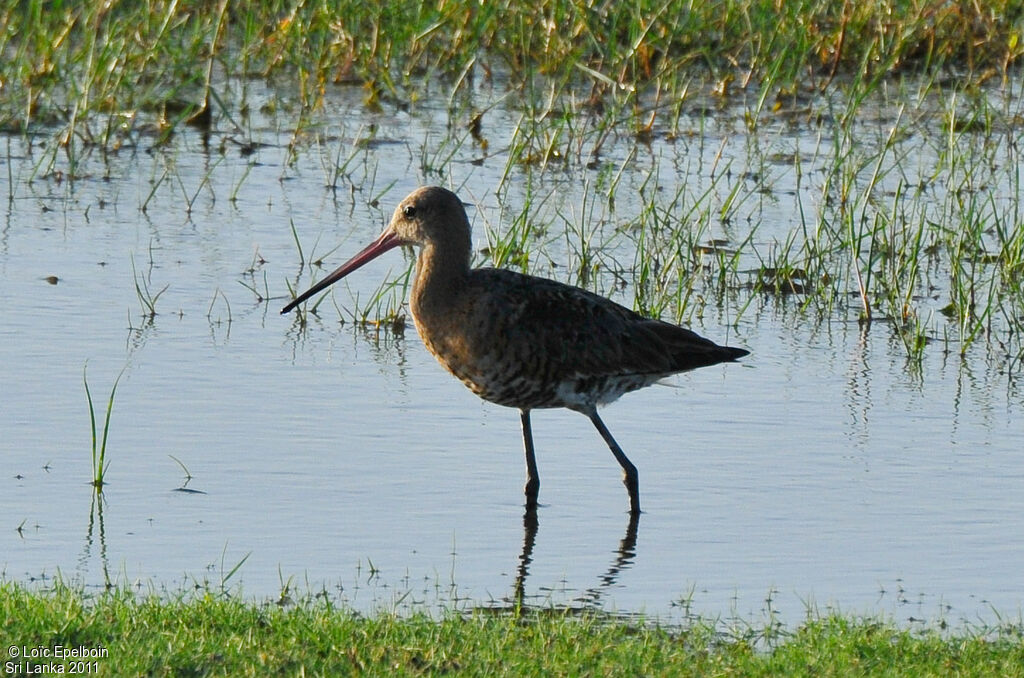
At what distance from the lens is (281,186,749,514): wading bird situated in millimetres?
7363

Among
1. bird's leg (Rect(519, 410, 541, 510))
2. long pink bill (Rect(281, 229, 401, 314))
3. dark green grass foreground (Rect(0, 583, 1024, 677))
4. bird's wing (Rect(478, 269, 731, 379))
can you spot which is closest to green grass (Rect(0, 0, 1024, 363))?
long pink bill (Rect(281, 229, 401, 314))

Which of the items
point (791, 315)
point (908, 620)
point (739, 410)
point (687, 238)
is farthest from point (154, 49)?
point (908, 620)

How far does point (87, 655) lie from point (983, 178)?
8529mm

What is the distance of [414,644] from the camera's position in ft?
17.5

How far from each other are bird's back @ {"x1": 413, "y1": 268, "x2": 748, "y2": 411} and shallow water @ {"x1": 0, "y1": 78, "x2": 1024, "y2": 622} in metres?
0.37

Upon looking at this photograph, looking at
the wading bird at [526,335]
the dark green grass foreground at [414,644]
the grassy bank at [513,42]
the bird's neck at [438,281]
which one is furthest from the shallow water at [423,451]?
the grassy bank at [513,42]

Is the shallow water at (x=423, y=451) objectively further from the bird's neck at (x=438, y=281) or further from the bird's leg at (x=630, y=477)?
the bird's neck at (x=438, y=281)

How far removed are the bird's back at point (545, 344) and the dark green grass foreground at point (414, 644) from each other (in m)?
1.67

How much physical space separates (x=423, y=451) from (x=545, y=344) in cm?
75

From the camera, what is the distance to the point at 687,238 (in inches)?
417

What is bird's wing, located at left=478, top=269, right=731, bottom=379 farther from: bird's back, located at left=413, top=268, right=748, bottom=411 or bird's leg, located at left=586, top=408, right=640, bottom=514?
bird's leg, located at left=586, top=408, right=640, bottom=514

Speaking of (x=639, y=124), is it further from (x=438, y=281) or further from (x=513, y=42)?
(x=438, y=281)

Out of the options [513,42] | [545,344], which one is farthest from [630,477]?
[513,42]

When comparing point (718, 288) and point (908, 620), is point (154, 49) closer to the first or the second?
point (718, 288)
